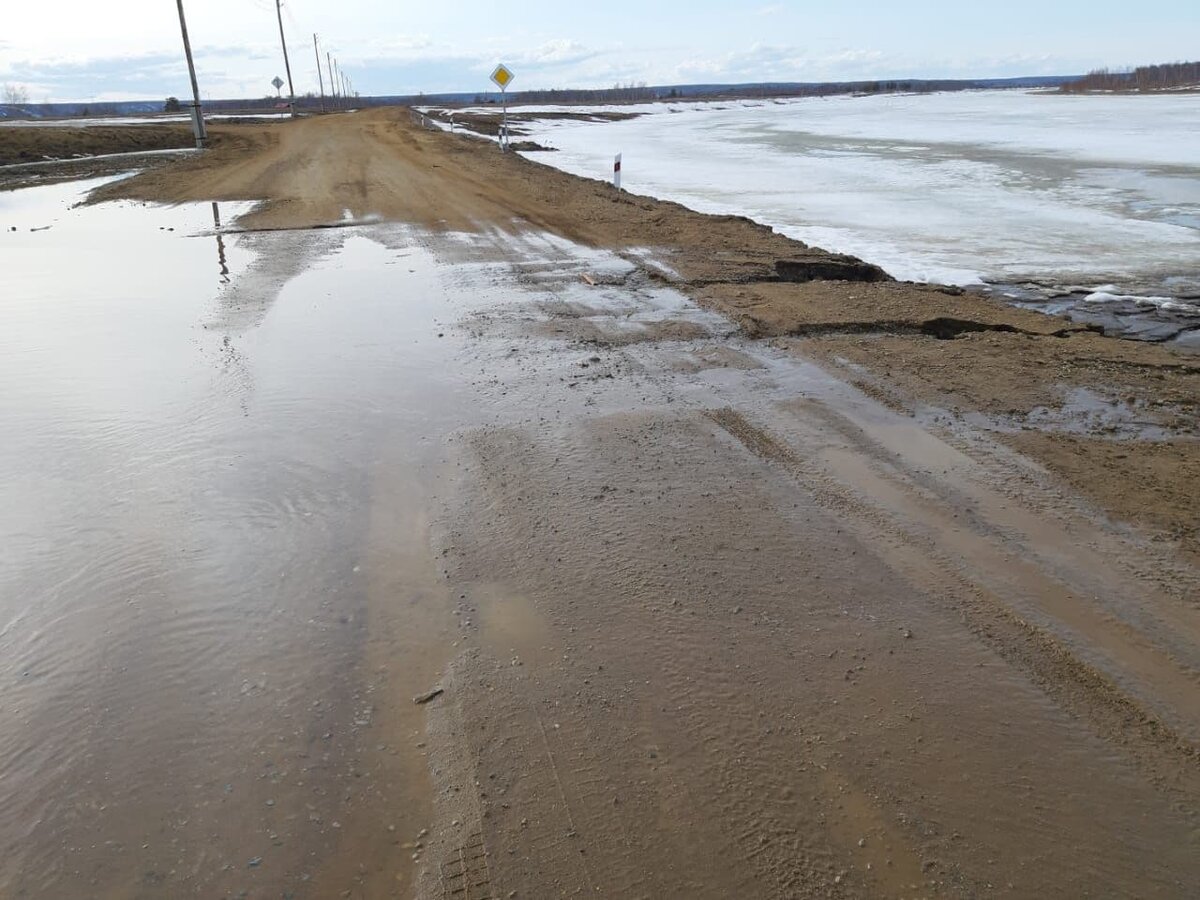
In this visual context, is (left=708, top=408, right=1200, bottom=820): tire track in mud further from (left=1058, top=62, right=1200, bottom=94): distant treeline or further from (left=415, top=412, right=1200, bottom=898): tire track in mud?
(left=1058, top=62, right=1200, bottom=94): distant treeline

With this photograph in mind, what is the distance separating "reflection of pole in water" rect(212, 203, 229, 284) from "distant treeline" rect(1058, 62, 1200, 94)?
11958 centimetres

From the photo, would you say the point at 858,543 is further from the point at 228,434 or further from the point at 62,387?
the point at 62,387

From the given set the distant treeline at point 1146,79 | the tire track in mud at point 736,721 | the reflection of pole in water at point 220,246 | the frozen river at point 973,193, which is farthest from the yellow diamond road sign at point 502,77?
the distant treeline at point 1146,79

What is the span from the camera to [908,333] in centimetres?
757

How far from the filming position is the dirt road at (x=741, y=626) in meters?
2.49

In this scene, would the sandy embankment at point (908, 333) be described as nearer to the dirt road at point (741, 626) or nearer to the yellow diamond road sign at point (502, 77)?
the dirt road at point (741, 626)

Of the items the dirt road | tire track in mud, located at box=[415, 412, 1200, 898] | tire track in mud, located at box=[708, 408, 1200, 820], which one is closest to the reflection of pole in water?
the dirt road

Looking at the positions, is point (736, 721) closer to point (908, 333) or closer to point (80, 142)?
point (908, 333)

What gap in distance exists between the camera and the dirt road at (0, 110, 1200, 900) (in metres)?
2.49

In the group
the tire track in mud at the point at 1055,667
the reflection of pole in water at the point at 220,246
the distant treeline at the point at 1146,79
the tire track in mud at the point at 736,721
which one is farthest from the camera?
the distant treeline at the point at 1146,79

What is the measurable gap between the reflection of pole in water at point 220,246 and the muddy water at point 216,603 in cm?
238

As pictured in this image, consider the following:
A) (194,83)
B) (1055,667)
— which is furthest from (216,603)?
(194,83)

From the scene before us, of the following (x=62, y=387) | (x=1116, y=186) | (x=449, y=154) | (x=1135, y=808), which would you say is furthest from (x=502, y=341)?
(x=449, y=154)

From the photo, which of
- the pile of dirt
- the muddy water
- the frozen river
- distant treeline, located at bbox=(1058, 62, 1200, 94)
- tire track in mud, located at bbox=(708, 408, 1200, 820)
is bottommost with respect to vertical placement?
tire track in mud, located at bbox=(708, 408, 1200, 820)
